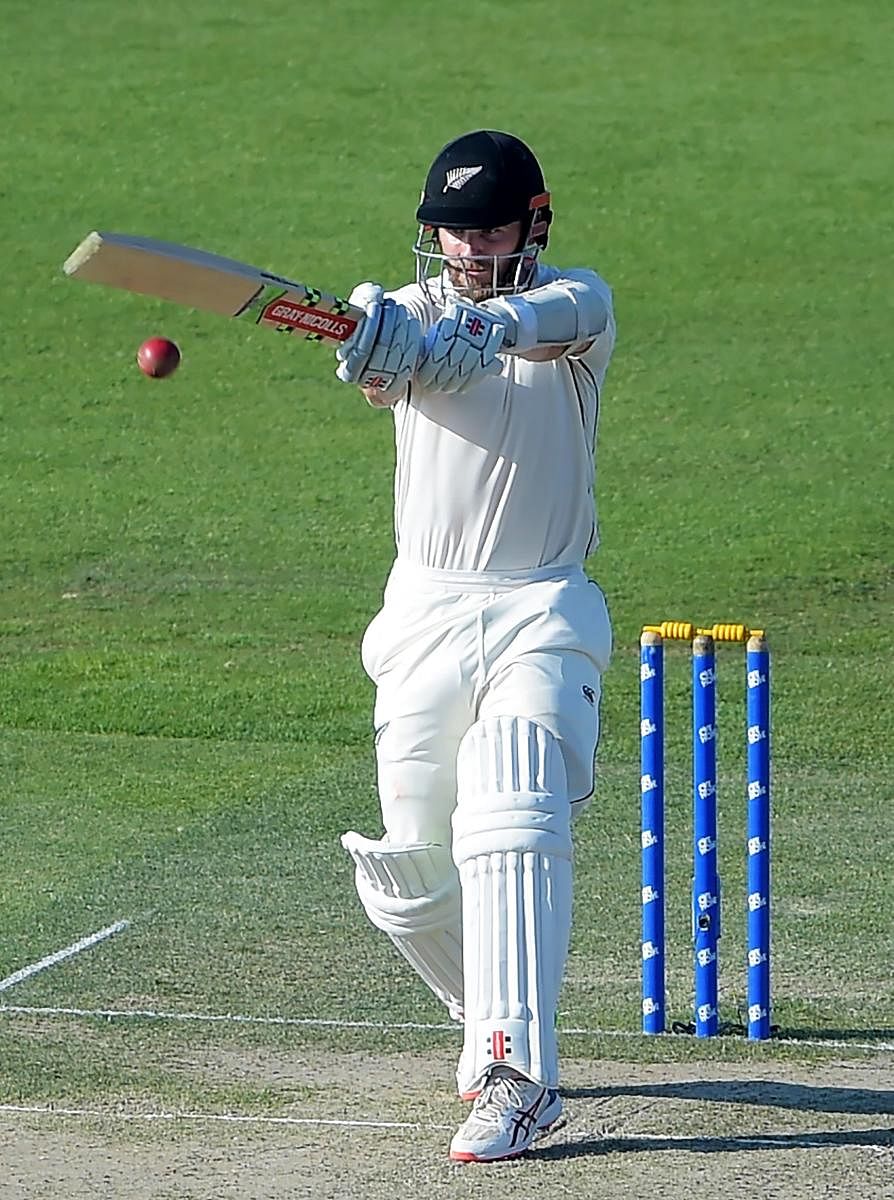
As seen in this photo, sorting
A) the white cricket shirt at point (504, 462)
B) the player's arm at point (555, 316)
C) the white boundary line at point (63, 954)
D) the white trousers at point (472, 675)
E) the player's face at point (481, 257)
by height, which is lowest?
the white boundary line at point (63, 954)

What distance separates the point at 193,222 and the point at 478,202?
14.0m

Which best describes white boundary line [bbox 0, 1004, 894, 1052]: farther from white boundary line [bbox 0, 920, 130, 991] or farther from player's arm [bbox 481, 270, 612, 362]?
player's arm [bbox 481, 270, 612, 362]

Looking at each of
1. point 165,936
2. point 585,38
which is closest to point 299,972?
point 165,936

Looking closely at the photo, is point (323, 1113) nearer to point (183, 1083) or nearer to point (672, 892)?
point (183, 1083)

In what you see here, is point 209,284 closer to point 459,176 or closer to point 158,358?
point 158,358

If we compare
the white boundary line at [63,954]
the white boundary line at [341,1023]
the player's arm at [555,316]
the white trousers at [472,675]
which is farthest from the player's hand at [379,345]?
the white boundary line at [63,954]

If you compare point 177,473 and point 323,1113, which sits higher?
point 177,473

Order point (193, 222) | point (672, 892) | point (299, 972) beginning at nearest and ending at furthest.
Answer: point (299, 972), point (672, 892), point (193, 222)

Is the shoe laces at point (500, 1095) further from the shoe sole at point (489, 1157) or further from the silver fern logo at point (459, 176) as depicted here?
the silver fern logo at point (459, 176)

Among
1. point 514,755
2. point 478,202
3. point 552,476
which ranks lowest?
point 514,755

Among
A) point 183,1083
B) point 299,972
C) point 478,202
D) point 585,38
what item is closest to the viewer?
point 478,202

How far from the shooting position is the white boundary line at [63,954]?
19.4ft

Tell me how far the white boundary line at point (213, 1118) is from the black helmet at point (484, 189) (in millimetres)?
1793

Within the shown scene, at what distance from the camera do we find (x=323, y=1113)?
4.79m
